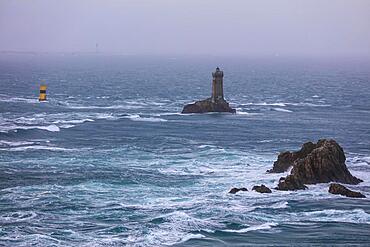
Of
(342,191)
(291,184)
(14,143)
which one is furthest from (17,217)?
(14,143)

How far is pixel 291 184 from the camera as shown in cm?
7600

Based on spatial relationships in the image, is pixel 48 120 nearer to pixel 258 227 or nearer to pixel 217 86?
pixel 217 86

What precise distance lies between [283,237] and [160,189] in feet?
61.9

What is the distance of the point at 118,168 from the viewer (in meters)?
85.8

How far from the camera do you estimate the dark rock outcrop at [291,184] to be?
249ft

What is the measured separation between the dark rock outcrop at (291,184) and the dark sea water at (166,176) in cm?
138

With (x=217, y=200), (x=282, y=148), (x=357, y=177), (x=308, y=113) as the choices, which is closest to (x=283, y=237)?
(x=217, y=200)

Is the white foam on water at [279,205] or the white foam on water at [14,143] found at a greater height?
the white foam on water at [14,143]

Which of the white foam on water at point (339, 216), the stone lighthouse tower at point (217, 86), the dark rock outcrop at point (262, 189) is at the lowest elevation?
the white foam on water at point (339, 216)

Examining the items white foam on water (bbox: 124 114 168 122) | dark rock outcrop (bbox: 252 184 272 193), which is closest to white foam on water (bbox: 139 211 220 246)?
dark rock outcrop (bbox: 252 184 272 193)

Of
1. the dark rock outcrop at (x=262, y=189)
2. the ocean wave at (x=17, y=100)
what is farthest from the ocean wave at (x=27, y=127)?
the dark rock outcrop at (x=262, y=189)

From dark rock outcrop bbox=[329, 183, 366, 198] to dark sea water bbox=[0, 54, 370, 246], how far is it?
2.69ft

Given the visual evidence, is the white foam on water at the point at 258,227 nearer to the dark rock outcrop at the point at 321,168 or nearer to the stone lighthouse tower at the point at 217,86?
the dark rock outcrop at the point at 321,168

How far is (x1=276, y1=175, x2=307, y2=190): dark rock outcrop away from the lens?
2985 inches
